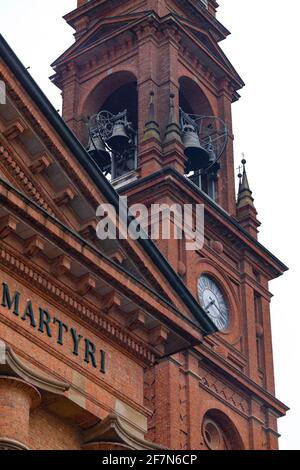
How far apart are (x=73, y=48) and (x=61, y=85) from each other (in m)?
1.59

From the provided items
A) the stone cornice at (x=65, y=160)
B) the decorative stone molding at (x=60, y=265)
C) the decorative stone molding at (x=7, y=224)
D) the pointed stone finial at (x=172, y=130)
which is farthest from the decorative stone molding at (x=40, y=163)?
the pointed stone finial at (x=172, y=130)

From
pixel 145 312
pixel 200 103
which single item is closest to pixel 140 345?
pixel 145 312

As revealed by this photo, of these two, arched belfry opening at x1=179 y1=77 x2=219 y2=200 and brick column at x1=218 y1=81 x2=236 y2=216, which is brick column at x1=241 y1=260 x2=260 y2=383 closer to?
brick column at x1=218 y1=81 x2=236 y2=216

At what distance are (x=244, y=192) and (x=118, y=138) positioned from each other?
6054mm

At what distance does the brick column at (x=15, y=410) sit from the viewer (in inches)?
941

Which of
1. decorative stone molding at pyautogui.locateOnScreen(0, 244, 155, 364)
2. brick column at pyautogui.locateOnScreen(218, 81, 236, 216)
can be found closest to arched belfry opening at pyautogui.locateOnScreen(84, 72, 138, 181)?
brick column at pyautogui.locateOnScreen(218, 81, 236, 216)

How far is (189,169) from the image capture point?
5500 cm

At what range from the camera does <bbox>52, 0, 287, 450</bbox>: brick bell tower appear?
4859cm

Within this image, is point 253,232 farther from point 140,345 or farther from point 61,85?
point 140,345

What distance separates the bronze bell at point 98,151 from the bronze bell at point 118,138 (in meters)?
0.38

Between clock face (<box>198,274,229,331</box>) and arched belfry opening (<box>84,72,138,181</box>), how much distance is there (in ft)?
16.7

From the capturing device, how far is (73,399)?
26078mm

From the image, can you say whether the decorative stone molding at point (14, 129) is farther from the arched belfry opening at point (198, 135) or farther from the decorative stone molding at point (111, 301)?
the arched belfry opening at point (198, 135)
